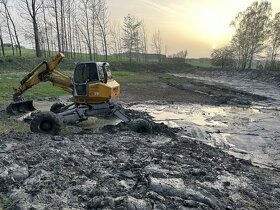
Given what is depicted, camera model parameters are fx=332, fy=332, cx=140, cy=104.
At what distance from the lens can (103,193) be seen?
6.34 meters

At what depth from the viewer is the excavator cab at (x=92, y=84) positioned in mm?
12125

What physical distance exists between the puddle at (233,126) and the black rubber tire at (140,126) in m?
1.70

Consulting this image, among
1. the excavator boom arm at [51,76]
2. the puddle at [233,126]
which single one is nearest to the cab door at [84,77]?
the excavator boom arm at [51,76]

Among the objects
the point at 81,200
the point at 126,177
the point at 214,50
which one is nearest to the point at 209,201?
the point at 126,177

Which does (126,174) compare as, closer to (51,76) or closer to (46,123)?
(46,123)

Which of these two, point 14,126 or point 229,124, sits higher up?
point 14,126

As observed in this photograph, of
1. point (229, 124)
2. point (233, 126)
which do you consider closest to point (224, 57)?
point (229, 124)

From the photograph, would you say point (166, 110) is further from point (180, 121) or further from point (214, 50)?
point (214, 50)

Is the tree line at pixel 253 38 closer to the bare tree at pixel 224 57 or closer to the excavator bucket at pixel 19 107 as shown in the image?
the bare tree at pixel 224 57

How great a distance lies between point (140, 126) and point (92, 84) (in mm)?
2372

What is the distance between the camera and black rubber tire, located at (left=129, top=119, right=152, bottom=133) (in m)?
11.6

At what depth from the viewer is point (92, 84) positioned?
1215 cm

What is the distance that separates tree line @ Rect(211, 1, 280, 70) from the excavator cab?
49.5 meters

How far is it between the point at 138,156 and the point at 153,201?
109 inches
